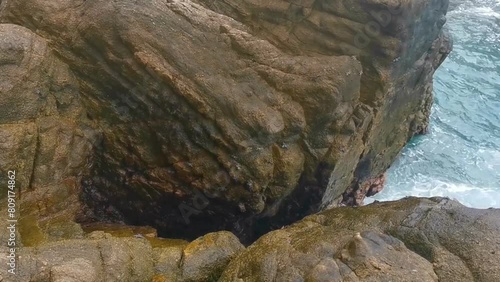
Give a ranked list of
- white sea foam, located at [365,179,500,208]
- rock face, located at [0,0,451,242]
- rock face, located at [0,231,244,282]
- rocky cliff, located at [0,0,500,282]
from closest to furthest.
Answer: rock face, located at [0,231,244,282], rocky cliff, located at [0,0,500,282], rock face, located at [0,0,451,242], white sea foam, located at [365,179,500,208]

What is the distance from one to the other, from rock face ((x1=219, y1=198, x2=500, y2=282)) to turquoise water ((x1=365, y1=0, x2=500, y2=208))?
940 centimetres

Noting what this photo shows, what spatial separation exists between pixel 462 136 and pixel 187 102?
1623 centimetres

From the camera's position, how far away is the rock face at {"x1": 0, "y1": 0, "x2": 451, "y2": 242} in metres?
10.9

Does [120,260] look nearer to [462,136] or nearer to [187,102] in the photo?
[187,102]

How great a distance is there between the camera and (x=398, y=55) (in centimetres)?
1325

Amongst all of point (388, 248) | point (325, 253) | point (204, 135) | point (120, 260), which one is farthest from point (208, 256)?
point (388, 248)

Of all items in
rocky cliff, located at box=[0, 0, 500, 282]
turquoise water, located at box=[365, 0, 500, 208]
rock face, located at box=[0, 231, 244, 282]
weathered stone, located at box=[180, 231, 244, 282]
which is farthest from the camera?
turquoise water, located at box=[365, 0, 500, 208]

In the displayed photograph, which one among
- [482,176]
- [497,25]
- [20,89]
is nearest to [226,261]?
[20,89]

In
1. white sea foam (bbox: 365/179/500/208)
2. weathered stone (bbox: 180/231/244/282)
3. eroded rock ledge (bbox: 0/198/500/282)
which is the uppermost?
eroded rock ledge (bbox: 0/198/500/282)

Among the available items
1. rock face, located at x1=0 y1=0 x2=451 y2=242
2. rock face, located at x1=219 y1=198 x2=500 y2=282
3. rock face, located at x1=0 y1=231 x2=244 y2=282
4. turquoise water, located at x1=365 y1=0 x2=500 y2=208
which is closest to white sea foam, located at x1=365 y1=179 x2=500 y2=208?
turquoise water, located at x1=365 y1=0 x2=500 y2=208

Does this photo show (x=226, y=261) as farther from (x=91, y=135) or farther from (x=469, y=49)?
(x=469, y=49)

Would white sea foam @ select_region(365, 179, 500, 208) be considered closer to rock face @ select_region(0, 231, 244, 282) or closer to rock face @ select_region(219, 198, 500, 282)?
rock face @ select_region(219, 198, 500, 282)

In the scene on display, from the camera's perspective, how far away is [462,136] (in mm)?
23250

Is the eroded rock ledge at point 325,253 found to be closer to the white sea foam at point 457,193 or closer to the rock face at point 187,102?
the rock face at point 187,102
